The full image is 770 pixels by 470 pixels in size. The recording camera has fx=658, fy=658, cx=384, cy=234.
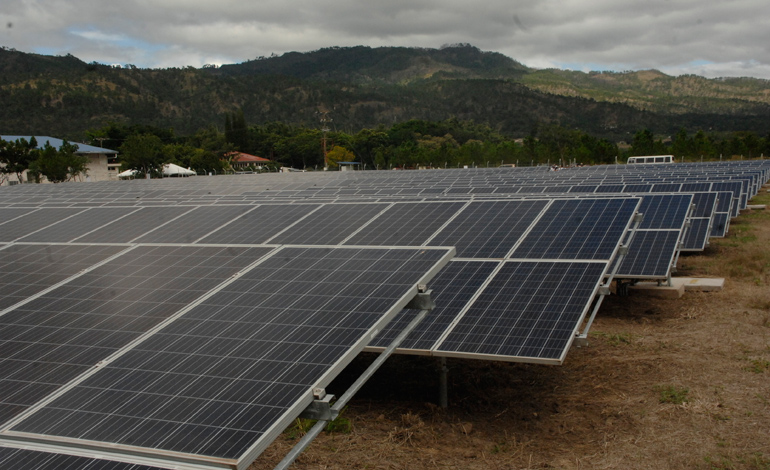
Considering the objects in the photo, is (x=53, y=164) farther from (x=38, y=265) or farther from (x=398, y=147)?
(x=398, y=147)

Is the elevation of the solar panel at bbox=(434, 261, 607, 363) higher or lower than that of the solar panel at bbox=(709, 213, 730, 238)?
higher

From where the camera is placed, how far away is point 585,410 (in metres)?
10.7

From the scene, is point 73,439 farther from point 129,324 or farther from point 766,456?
point 766,456

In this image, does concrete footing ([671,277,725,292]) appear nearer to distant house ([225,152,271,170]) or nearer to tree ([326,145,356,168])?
tree ([326,145,356,168])

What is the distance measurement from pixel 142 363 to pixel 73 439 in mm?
1291

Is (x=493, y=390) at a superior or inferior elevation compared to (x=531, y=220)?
inferior

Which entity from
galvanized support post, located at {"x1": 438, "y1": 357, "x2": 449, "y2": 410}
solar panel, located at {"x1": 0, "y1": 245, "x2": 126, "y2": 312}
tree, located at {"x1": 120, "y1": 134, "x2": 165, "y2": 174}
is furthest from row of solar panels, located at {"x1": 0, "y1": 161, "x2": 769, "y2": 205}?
tree, located at {"x1": 120, "y1": 134, "x2": 165, "y2": 174}

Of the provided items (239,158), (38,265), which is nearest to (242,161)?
(239,158)

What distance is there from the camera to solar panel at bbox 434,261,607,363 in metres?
9.41

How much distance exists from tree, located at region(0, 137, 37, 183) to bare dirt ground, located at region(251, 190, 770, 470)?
69.4m

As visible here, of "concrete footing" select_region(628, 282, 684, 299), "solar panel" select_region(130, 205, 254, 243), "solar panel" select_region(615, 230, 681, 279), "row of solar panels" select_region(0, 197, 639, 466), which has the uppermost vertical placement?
"solar panel" select_region(130, 205, 254, 243)

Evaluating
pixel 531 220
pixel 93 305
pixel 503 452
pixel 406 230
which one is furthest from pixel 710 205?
pixel 93 305

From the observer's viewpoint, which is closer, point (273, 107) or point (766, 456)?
point (766, 456)

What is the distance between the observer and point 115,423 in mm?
5430
